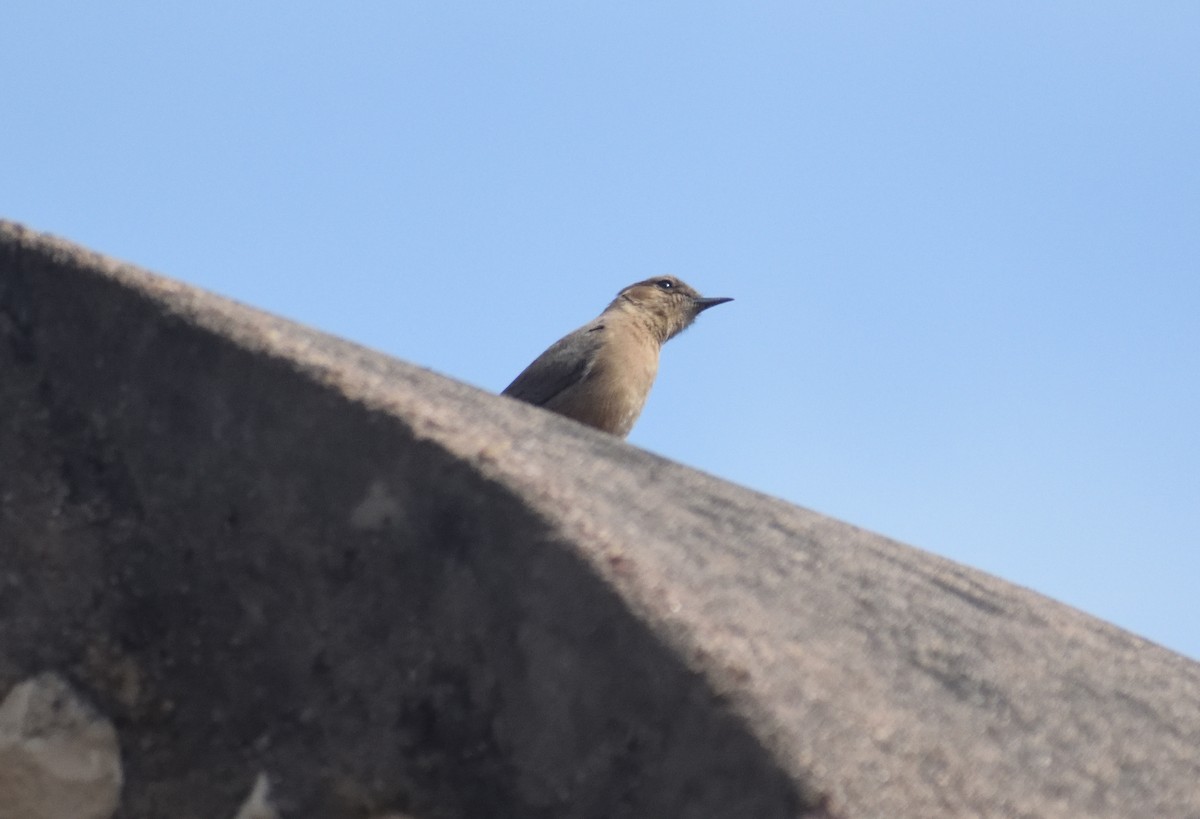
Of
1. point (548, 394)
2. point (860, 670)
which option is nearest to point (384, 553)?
point (860, 670)

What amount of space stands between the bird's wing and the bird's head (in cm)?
65

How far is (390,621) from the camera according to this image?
2102 mm

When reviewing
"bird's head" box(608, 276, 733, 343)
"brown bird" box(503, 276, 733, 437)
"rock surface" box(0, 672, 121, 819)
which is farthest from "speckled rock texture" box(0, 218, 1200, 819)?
"bird's head" box(608, 276, 733, 343)

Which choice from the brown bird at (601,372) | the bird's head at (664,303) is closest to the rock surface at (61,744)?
the brown bird at (601,372)

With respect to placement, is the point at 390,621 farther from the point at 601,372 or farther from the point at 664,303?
the point at 664,303

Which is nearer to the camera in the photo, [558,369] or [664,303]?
[558,369]

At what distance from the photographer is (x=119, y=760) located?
7.23 feet

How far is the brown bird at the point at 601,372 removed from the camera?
8.68 metres

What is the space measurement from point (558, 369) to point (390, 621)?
22.2 ft

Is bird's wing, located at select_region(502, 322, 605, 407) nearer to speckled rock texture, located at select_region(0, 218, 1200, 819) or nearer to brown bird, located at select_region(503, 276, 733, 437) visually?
brown bird, located at select_region(503, 276, 733, 437)

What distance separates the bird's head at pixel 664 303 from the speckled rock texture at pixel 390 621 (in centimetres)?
732

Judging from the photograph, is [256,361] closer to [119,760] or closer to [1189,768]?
[119,760]

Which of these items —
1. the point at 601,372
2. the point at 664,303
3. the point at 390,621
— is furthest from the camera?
the point at 664,303

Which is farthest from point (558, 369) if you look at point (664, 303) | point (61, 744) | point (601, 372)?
point (61, 744)
